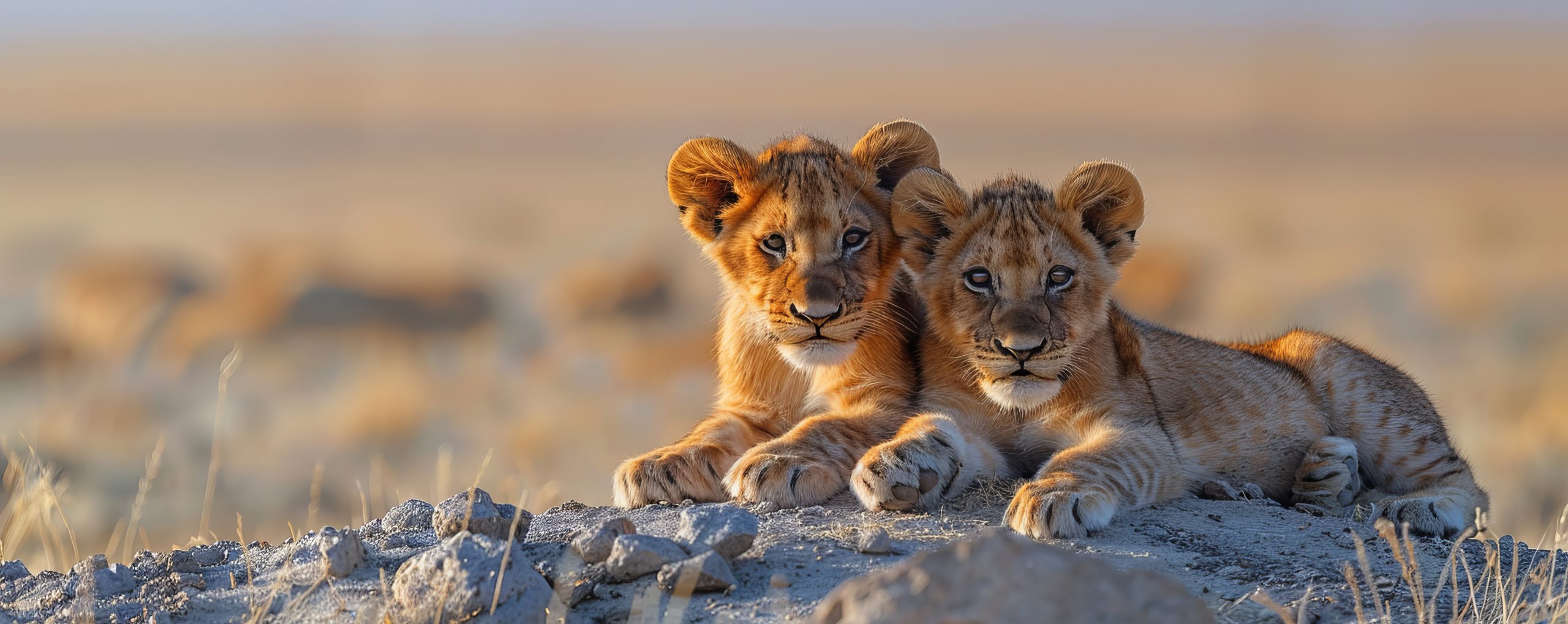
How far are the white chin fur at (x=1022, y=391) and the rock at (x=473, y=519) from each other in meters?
2.03

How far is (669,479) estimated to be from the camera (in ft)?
20.4

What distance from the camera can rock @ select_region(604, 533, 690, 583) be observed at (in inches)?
178

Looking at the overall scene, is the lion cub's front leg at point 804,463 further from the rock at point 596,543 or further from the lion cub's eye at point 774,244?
the rock at point 596,543

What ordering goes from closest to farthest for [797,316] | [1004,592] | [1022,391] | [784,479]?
1. [1004,592]
2. [784,479]
3. [1022,391]
4. [797,316]

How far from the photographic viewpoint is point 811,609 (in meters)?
4.27

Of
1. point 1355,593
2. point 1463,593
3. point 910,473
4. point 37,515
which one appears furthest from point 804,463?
point 37,515

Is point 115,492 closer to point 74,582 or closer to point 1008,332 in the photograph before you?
point 74,582

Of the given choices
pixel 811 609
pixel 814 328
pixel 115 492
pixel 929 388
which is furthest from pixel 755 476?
pixel 115 492

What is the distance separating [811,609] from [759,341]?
2786mm

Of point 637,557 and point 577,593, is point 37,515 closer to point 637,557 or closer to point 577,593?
point 577,593

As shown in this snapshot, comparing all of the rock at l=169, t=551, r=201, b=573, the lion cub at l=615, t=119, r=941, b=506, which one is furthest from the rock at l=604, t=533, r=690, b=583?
the rock at l=169, t=551, r=201, b=573

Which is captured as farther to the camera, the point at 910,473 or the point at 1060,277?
the point at 1060,277

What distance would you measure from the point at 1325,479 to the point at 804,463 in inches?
101

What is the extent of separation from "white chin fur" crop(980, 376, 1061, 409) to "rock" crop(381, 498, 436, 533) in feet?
7.60
